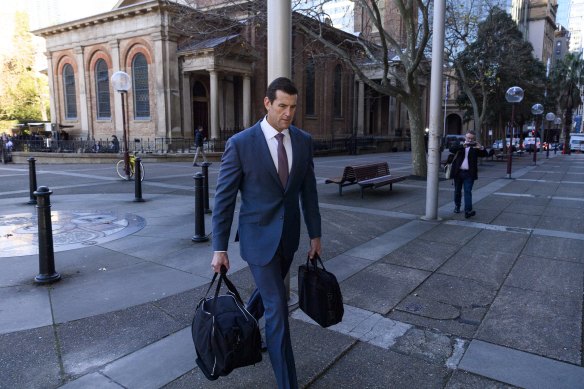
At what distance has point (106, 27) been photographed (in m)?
31.7

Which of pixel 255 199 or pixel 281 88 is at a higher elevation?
pixel 281 88

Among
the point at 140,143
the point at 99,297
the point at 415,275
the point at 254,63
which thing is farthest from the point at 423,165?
the point at 140,143

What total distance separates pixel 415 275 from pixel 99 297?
367 cm

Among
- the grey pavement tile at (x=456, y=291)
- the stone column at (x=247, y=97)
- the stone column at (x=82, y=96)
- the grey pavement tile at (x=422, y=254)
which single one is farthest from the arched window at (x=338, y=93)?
the grey pavement tile at (x=456, y=291)

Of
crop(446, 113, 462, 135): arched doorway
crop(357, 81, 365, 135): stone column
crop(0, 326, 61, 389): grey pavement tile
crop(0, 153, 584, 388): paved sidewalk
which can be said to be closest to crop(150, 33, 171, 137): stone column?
crop(357, 81, 365, 135): stone column

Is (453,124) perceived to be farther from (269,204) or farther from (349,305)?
(269,204)

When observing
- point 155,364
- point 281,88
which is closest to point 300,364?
point 155,364

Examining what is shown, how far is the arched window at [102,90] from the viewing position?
33250 mm

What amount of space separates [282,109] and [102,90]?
35425 millimetres

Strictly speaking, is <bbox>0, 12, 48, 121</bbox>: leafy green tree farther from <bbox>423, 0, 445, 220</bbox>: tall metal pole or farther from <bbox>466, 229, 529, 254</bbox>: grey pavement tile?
<bbox>466, 229, 529, 254</bbox>: grey pavement tile

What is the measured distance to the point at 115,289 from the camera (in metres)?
4.78

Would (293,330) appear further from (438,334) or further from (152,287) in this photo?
(152,287)

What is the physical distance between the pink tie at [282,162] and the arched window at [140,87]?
99.6 ft

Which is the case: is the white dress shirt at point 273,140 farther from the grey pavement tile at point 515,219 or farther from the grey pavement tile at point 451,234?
the grey pavement tile at point 515,219
